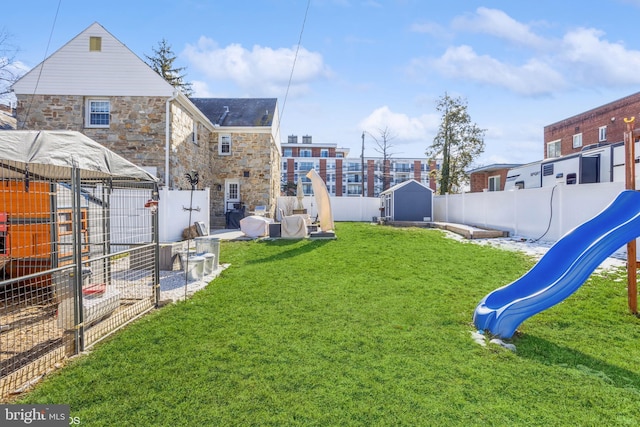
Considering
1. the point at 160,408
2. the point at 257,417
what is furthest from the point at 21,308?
the point at 257,417

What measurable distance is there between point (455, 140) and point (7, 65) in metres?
25.8

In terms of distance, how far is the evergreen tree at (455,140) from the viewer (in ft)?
82.2

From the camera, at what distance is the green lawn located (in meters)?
2.51

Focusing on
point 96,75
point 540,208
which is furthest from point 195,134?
point 540,208

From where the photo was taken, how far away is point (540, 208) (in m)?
11.5

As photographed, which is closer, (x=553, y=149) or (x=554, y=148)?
(x=554, y=148)

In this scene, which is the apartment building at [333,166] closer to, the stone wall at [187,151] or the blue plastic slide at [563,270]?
the stone wall at [187,151]

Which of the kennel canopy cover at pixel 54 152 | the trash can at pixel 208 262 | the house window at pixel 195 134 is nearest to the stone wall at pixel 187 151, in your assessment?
the house window at pixel 195 134

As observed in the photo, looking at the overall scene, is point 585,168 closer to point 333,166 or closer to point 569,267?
point 569,267

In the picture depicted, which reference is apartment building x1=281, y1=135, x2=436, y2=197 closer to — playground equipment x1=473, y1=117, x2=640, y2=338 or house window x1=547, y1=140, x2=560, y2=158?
house window x1=547, y1=140, x2=560, y2=158

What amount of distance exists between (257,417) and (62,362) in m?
2.22

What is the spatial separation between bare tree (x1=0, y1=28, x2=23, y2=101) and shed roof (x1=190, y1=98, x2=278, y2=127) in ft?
28.4

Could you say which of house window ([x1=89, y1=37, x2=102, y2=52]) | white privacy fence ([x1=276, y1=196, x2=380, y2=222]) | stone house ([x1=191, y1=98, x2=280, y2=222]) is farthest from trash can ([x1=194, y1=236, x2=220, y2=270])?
white privacy fence ([x1=276, y1=196, x2=380, y2=222])

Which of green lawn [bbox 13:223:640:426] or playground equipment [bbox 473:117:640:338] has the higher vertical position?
playground equipment [bbox 473:117:640:338]
